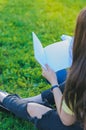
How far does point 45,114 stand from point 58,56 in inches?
15.2

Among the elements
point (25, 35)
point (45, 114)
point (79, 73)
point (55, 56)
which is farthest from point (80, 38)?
point (25, 35)

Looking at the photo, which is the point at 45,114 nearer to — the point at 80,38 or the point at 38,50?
the point at 38,50

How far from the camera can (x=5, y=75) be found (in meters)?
3.54

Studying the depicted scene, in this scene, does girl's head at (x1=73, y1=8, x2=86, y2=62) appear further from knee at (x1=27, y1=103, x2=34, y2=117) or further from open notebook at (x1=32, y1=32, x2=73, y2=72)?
knee at (x1=27, y1=103, x2=34, y2=117)

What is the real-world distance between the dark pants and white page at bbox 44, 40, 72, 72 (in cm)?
24

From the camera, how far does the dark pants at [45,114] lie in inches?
104

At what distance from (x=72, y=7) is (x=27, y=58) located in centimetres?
165

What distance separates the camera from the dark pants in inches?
104

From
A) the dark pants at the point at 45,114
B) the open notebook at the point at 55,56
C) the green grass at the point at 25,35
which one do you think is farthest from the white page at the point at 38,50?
the green grass at the point at 25,35

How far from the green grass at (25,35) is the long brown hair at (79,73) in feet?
2.55

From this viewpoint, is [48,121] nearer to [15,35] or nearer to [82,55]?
[82,55]

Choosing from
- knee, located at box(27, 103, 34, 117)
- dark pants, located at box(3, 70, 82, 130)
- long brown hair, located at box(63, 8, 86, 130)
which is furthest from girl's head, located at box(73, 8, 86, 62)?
knee, located at box(27, 103, 34, 117)

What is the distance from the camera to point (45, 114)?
271 cm

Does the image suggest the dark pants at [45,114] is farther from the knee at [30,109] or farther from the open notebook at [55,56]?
the open notebook at [55,56]
